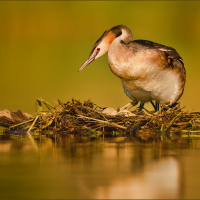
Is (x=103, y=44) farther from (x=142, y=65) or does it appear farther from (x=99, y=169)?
(x=99, y=169)

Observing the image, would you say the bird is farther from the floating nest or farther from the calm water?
the calm water

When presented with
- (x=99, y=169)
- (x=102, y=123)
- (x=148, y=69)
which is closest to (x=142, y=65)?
(x=148, y=69)

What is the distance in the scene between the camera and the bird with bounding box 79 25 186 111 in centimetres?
602

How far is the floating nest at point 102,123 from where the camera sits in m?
5.60

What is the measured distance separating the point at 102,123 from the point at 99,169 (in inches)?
90.1

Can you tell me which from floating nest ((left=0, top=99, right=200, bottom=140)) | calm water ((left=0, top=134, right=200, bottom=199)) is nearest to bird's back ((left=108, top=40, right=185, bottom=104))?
floating nest ((left=0, top=99, right=200, bottom=140))

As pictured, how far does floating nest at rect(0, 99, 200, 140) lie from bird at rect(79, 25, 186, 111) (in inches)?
16.7

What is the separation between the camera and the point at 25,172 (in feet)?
10.9

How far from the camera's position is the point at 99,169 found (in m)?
3.41

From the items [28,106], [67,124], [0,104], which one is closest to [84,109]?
[67,124]

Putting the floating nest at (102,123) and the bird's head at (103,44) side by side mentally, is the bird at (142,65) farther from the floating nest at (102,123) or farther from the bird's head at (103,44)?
the floating nest at (102,123)

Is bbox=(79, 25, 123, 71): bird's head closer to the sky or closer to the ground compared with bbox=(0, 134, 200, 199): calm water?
closer to the sky

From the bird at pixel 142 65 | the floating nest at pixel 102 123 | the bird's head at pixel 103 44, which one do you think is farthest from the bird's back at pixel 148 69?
the floating nest at pixel 102 123

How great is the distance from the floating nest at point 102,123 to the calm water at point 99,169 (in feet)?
2.05
